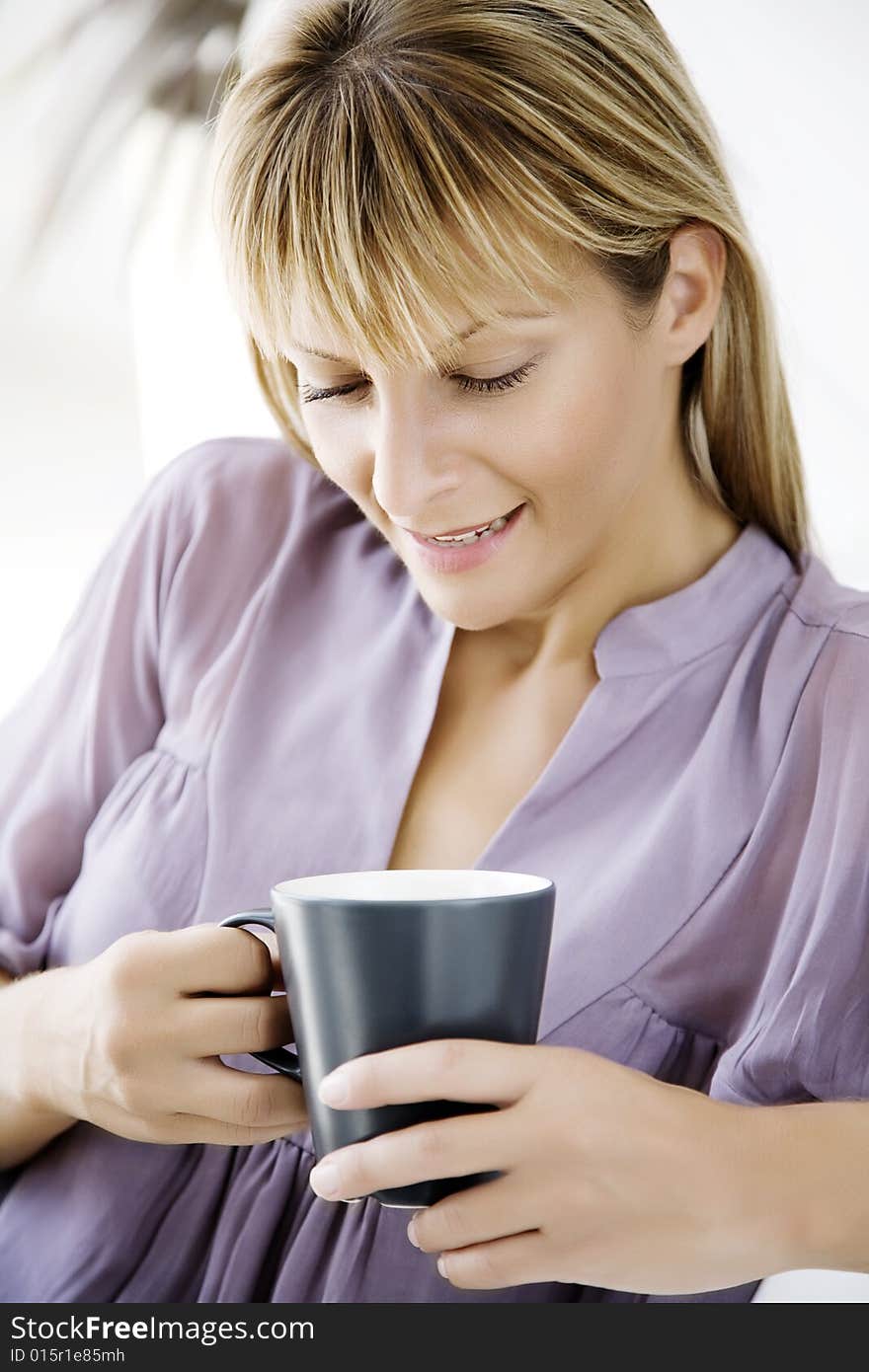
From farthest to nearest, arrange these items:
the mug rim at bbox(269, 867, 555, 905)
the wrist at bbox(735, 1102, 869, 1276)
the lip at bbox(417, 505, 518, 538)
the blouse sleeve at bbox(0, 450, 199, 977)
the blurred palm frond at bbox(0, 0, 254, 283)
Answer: the blurred palm frond at bbox(0, 0, 254, 283) < the blouse sleeve at bbox(0, 450, 199, 977) < the lip at bbox(417, 505, 518, 538) < the wrist at bbox(735, 1102, 869, 1276) < the mug rim at bbox(269, 867, 555, 905)

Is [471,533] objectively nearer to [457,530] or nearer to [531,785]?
[457,530]

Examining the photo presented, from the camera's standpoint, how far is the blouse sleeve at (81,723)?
79 cm

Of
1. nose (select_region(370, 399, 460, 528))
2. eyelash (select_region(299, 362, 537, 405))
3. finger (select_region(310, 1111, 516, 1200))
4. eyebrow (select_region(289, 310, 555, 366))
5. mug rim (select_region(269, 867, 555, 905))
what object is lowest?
finger (select_region(310, 1111, 516, 1200))

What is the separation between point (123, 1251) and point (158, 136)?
0.86 meters

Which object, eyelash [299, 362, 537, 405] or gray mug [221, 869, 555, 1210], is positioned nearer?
gray mug [221, 869, 555, 1210]

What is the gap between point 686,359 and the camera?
0.74 meters

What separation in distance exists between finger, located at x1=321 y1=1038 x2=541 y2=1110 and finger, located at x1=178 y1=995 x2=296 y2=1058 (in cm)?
6

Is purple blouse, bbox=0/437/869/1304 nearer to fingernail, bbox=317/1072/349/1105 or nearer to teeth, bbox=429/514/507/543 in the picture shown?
teeth, bbox=429/514/507/543

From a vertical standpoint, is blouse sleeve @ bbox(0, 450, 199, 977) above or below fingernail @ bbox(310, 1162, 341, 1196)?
above

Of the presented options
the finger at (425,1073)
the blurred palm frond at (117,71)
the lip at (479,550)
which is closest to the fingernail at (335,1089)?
the finger at (425,1073)

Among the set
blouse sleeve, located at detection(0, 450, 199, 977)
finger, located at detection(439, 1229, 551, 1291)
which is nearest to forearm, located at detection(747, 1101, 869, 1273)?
finger, located at detection(439, 1229, 551, 1291)

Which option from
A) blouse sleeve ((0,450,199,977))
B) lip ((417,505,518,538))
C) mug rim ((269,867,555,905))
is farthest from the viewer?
blouse sleeve ((0,450,199,977))

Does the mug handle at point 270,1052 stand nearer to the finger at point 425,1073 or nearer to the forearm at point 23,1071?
the finger at point 425,1073

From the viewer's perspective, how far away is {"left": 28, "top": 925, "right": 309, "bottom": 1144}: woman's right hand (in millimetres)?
520
